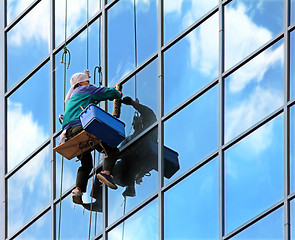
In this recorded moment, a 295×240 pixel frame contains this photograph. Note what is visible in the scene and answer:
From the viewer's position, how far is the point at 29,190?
28.5 metres

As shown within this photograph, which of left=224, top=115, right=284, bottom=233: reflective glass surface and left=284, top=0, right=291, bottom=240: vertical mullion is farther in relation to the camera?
left=224, top=115, right=284, bottom=233: reflective glass surface

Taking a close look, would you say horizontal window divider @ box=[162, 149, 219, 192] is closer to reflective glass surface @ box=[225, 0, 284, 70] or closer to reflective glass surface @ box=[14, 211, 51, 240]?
reflective glass surface @ box=[225, 0, 284, 70]

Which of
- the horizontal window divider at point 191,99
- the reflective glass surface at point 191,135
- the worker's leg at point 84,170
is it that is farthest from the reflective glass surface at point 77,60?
the reflective glass surface at point 191,135

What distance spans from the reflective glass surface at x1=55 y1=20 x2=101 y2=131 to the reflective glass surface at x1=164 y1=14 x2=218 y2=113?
1587 millimetres

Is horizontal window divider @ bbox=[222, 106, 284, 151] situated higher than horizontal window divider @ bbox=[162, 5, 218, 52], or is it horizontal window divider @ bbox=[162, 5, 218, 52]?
horizontal window divider @ bbox=[162, 5, 218, 52]

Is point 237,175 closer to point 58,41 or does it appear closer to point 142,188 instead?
point 142,188

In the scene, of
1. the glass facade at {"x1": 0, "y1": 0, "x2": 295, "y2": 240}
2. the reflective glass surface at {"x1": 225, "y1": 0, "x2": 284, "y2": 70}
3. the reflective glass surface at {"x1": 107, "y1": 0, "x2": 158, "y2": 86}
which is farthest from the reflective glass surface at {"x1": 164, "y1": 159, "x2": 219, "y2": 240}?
the reflective glass surface at {"x1": 107, "y1": 0, "x2": 158, "y2": 86}

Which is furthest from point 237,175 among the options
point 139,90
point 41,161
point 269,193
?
point 41,161

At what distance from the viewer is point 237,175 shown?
2500cm

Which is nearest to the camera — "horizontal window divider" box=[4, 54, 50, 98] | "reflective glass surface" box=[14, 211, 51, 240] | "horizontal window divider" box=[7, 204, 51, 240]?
"reflective glass surface" box=[14, 211, 51, 240]

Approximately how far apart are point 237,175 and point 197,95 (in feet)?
5.17

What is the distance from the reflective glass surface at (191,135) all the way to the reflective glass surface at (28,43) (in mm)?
3812

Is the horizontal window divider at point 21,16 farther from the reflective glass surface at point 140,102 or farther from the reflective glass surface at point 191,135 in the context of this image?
the reflective glass surface at point 191,135

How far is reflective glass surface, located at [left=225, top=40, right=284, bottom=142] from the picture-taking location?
2498 centimetres
